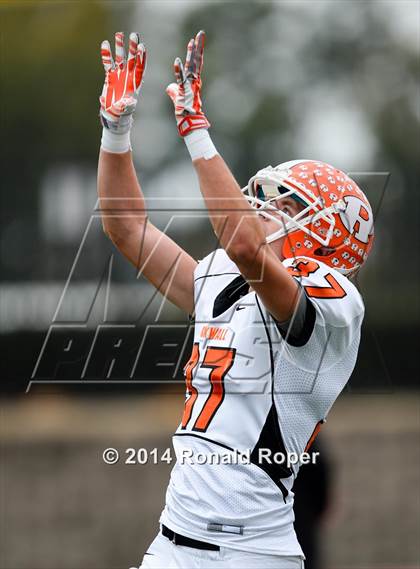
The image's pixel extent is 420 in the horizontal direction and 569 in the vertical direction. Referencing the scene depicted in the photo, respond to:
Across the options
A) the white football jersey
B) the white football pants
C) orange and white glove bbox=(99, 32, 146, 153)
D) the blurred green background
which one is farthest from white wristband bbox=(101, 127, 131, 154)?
the blurred green background

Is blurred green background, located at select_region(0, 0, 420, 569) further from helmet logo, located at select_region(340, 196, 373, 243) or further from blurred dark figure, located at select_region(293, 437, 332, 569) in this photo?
helmet logo, located at select_region(340, 196, 373, 243)

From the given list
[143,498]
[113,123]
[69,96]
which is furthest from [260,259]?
[69,96]

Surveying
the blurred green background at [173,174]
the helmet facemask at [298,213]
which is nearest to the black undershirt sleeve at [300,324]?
the helmet facemask at [298,213]

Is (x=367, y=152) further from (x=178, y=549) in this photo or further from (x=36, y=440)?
(x=178, y=549)

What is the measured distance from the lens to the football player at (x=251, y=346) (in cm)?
211

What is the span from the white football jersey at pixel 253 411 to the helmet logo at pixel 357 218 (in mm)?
154

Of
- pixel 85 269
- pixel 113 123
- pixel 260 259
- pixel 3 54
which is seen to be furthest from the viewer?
pixel 3 54

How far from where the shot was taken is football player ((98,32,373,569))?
2111 millimetres

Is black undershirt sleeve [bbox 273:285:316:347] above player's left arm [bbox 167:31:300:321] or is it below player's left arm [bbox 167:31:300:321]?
below

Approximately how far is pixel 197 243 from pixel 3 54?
3533 mm

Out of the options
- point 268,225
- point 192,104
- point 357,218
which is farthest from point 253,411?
point 192,104

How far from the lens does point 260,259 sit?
208cm

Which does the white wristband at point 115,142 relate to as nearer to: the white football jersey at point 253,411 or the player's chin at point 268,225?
the player's chin at point 268,225

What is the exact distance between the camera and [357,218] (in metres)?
2.43
